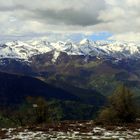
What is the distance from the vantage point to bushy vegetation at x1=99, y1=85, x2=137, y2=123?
57.2 metres

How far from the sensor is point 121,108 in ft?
189

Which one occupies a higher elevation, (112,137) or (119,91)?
(119,91)

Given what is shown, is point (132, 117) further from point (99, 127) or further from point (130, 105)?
point (99, 127)

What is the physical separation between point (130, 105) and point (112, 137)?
62.0 feet

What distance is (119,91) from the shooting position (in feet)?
199

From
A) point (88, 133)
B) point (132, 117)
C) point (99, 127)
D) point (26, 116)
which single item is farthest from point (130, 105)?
point (26, 116)

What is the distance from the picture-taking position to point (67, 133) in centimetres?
4428

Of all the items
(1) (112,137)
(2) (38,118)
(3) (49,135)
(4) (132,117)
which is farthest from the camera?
(2) (38,118)

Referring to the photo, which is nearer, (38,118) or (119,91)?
(119,91)

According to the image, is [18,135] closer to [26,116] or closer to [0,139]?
[0,139]

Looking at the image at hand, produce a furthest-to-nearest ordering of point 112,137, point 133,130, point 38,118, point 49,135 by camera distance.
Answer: point 38,118 < point 133,130 < point 49,135 < point 112,137

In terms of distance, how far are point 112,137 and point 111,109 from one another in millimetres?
18536

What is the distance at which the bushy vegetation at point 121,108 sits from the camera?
57156 mm

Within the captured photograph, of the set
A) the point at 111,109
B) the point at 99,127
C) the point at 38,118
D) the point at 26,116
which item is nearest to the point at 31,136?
the point at 99,127
